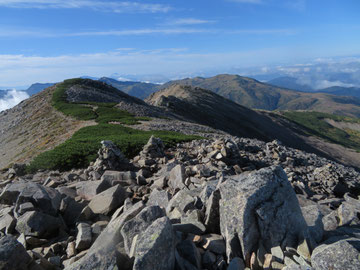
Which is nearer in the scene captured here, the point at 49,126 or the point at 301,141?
the point at 49,126

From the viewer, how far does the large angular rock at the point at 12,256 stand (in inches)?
225

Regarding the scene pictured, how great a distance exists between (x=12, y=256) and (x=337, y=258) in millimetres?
7292

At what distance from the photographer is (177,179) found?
12.3 m

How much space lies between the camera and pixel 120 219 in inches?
298

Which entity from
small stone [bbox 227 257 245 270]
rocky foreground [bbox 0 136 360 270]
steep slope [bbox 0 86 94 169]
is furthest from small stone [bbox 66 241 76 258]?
steep slope [bbox 0 86 94 169]

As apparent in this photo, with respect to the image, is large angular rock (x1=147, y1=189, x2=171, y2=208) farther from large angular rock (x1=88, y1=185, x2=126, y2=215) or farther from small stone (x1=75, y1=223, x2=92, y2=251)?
small stone (x1=75, y1=223, x2=92, y2=251)

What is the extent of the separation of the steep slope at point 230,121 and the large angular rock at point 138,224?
71.5 m

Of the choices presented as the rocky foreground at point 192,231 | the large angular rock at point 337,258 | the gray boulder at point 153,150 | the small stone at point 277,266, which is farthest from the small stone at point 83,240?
the gray boulder at point 153,150

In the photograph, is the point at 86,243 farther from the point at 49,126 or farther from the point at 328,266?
the point at 49,126

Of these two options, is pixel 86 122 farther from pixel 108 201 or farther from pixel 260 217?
pixel 260 217

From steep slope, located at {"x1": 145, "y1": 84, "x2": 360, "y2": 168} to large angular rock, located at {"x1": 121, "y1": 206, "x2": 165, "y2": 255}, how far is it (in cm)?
7152

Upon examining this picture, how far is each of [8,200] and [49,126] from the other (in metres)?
45.8

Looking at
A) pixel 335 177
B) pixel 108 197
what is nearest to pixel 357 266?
pixel 108 197

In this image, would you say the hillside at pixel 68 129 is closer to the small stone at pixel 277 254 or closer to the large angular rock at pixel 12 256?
the large angular rock at pixel 12 256
